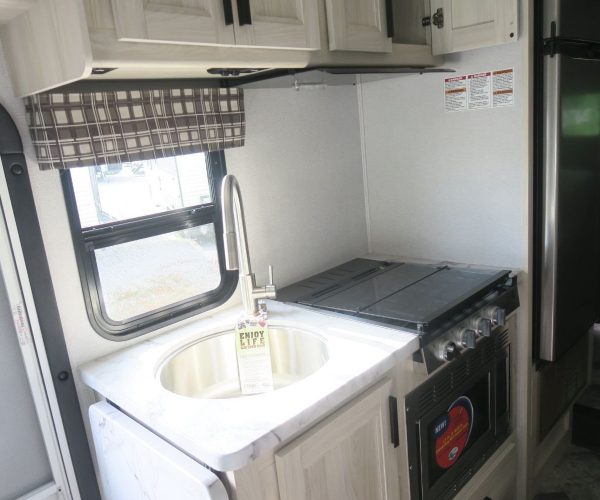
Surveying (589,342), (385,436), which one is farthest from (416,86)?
(589,342)

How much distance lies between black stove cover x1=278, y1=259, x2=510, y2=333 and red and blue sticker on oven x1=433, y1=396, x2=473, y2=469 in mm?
344

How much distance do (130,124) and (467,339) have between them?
120cm

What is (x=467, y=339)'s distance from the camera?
158 centimetres

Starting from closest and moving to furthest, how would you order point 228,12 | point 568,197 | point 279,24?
point 228,12 → point 279,24 → point 568,197

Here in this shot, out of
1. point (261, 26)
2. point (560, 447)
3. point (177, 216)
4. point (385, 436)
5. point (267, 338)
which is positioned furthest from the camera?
point (560, 447)

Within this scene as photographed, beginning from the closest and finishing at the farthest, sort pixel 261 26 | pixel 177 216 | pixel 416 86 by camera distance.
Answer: pixel 261 26
pixel 177 216
pixel 416 86

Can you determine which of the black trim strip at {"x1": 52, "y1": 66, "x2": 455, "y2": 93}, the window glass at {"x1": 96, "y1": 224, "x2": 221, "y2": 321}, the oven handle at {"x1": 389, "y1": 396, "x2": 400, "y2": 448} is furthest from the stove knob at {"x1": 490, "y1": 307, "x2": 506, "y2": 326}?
the window glass at {"x1": 96, "y1": 224, "x2": 221, "y2": 321}

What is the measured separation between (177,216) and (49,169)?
43cm

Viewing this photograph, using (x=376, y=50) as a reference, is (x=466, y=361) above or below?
below

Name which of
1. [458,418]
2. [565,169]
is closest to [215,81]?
[565,169]

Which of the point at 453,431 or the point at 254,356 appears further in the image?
the point at 453,431

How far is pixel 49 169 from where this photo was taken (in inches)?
53.9

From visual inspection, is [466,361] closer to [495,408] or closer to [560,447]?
[495,408]

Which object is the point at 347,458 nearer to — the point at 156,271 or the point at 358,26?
the point at 156,271
